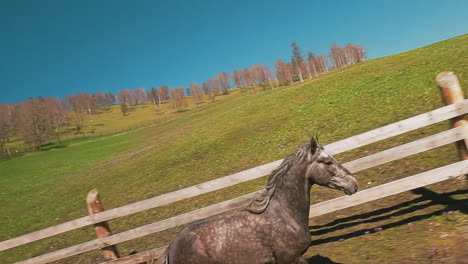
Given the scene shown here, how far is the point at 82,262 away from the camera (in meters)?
9.21

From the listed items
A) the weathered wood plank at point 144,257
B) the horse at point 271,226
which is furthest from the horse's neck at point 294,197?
the weathered wood plank at point 144,257

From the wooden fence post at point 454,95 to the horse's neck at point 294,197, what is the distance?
3.70 m

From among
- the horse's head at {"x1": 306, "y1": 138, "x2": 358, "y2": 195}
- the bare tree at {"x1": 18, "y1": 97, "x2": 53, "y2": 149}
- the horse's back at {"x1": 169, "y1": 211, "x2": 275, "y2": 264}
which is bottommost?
the horse's back at {"x1": 169, "y1": 211, "x2": 275, "y2": 264}

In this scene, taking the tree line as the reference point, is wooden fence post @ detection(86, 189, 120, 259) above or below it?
below

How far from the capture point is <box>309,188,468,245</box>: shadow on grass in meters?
5.81

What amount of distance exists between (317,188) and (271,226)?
6569 mm

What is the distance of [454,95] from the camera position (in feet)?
18.1

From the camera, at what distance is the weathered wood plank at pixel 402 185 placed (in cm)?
543

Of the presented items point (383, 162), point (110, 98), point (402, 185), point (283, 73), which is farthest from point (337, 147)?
point (110, 98)

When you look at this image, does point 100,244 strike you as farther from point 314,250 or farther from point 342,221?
point 342,221

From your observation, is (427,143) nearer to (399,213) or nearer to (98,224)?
(399,213)

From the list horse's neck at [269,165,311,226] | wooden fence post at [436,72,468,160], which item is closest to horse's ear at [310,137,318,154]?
horse's neck at [269,165,311,226]

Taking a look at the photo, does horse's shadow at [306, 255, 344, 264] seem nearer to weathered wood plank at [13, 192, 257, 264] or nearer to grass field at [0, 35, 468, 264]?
grass field at [0, 35, 468, 264]

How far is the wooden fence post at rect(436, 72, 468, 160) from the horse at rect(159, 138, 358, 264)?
3.24 m
